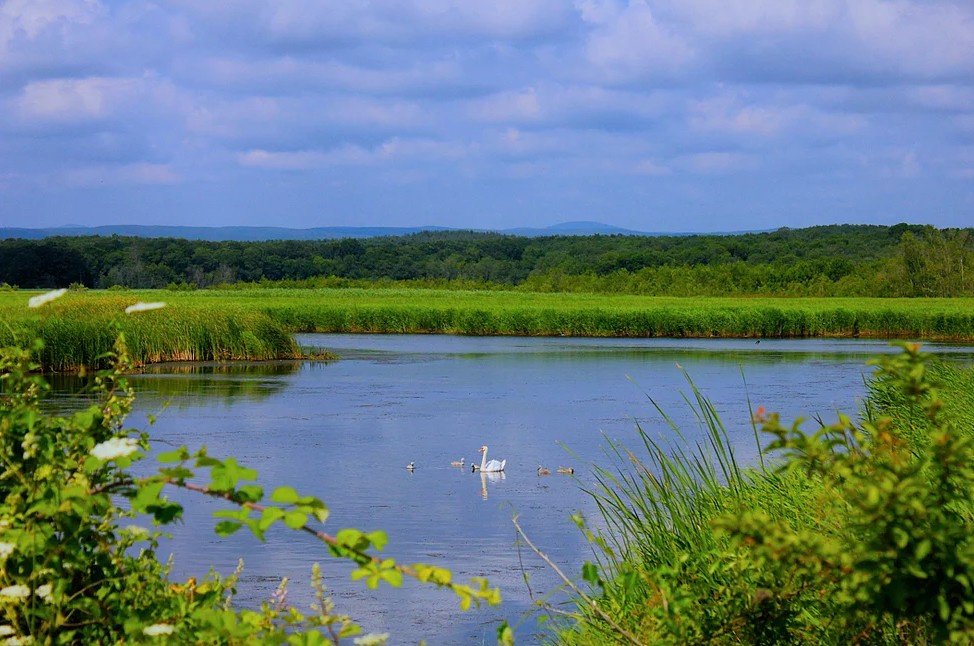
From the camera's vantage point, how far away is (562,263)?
89.4 meters

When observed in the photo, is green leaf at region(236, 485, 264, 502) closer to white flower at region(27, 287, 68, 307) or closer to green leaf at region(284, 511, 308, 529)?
green leaf at region(284, 511, 308, 529)

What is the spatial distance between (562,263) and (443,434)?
7527cm

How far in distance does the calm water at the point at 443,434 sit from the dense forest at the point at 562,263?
97.2 ft

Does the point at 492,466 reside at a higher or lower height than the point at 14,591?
lower

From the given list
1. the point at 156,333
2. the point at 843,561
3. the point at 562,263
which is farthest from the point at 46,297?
the point at 562,263

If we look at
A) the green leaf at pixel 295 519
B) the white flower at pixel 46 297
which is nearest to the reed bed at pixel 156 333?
the white flower at pixel 46 297

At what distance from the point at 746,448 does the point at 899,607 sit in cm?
1001

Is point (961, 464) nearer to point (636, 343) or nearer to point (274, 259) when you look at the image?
point (636, 343)

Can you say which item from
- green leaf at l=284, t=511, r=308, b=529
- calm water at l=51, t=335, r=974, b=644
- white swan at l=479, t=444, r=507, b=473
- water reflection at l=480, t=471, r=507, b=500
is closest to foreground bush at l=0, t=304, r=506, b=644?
green leaf at l=284, t=511, r=308, b=529

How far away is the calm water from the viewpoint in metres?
7.46

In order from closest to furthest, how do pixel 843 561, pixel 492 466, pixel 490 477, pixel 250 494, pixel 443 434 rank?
pixel 250 494, pixel 843 561, pixel 490 477, pixel 492 466, pixel 443 434

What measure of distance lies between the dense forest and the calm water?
29623 millimetres

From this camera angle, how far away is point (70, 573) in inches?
120

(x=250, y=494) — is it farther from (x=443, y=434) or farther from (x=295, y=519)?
(x=443, y=434)
